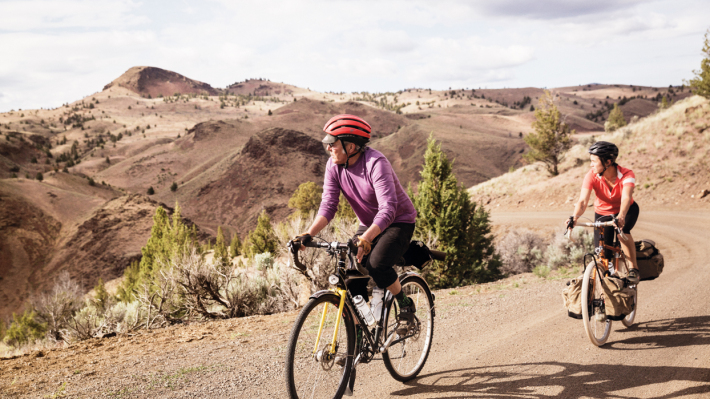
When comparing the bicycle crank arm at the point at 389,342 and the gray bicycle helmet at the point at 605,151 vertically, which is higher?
the gray bicycle helmet at the point at 605,151

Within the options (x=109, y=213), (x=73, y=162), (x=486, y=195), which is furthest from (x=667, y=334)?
(x=73, y=162)

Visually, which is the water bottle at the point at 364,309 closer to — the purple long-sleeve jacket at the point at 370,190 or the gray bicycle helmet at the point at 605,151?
the purple long-sleeve jacket at the point at 370,190

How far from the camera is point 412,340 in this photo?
429 cm

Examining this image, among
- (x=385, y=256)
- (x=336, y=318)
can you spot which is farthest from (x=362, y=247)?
(x=336, y=318)

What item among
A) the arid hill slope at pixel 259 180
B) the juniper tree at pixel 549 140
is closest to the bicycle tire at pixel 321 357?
the juniper tree at pixel 549 140

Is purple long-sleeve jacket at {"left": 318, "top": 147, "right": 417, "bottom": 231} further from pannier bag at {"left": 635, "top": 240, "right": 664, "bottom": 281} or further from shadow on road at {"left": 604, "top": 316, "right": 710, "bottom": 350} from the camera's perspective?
pannier bag at {"left": 635, "top": 240, "right": 664, "bottom": 281}

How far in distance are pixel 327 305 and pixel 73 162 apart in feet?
374

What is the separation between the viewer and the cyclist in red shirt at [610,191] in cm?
493

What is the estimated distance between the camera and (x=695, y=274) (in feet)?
27.8

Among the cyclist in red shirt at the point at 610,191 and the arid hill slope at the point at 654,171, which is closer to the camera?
the cyclist in red shirt at the point at 610,191

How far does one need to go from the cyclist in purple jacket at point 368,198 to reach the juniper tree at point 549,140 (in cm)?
3404

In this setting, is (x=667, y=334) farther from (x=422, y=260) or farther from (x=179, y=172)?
(x=179, y=172)

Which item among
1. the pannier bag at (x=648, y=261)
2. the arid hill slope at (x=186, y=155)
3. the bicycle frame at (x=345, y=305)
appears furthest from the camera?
the arid hill slope at (x=186, y=155)

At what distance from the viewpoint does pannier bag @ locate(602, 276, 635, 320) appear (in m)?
4.80
